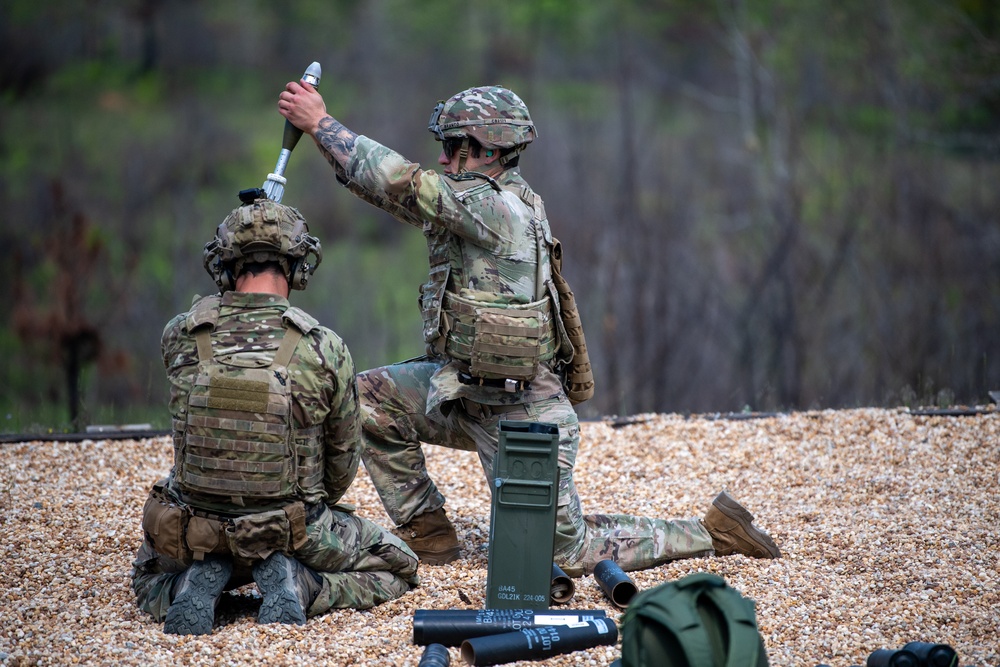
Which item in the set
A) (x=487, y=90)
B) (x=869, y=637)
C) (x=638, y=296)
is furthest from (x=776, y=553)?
(x=638, y=296)

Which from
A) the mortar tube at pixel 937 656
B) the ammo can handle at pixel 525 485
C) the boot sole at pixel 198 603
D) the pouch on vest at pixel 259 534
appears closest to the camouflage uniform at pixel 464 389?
the ammo can handle at pixel 525 485

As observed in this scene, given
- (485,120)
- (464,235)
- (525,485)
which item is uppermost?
(485,120)

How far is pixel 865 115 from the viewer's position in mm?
20297

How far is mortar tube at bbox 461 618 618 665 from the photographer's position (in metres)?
4.10

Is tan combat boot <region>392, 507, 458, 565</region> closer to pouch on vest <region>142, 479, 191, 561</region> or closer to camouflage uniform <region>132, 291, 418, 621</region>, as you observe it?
camouflage uniform <region>132, 291, 418, 621</region>

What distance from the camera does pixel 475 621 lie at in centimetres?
428

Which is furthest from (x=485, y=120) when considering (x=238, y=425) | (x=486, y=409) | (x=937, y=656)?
(x=937, y=656)

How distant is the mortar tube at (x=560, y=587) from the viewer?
4.79m

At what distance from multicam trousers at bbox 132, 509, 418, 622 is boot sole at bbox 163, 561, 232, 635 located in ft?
0.28

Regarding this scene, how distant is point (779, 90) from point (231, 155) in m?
10.6

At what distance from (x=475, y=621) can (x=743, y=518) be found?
5.24 feet

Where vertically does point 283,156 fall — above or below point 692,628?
above

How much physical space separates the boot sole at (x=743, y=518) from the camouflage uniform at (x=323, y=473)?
1.44 m

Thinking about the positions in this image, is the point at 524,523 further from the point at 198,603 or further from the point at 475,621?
the point at 198,603
